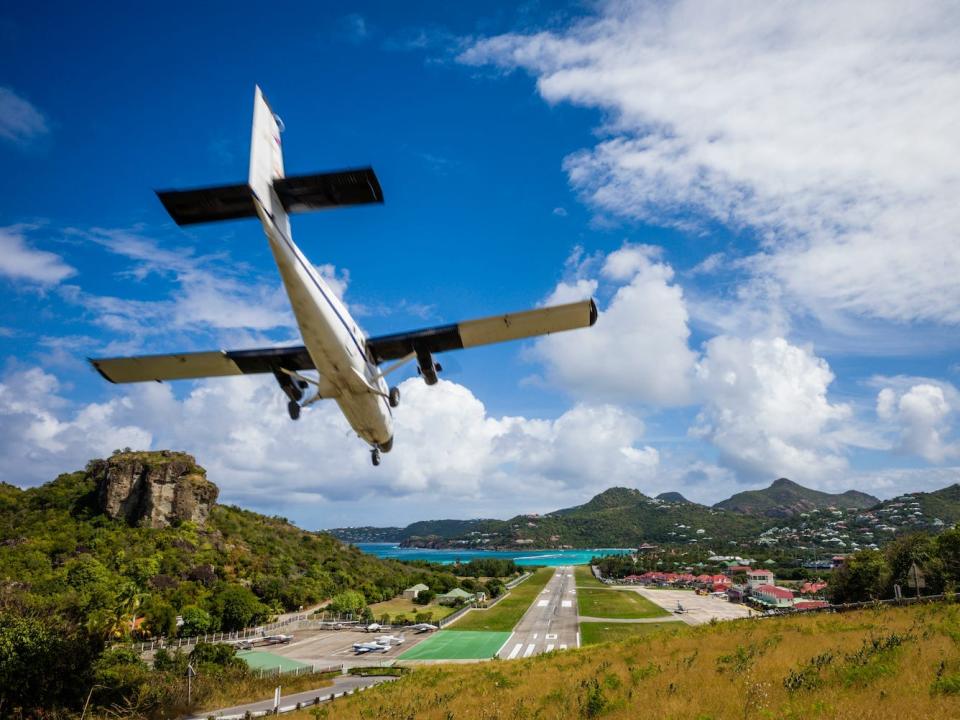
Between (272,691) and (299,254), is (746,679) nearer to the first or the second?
(299,254)

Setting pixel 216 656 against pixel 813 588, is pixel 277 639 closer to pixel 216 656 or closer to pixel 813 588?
pixel 216 656

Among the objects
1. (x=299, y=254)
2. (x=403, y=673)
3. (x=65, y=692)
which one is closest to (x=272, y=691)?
(x=403, y=673)

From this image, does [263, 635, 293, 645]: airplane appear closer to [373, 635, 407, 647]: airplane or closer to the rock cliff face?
[373, 635, 407, 647]: airplane

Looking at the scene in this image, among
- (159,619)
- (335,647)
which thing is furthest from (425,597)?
(159,619)

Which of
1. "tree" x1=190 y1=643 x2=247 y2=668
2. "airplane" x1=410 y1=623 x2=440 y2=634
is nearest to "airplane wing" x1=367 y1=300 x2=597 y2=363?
"tree" x1=190 y1=643 x2=247 y2=668

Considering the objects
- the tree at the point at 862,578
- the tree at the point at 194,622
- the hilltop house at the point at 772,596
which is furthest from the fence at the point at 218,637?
the hilltop house at the point at 772,596
